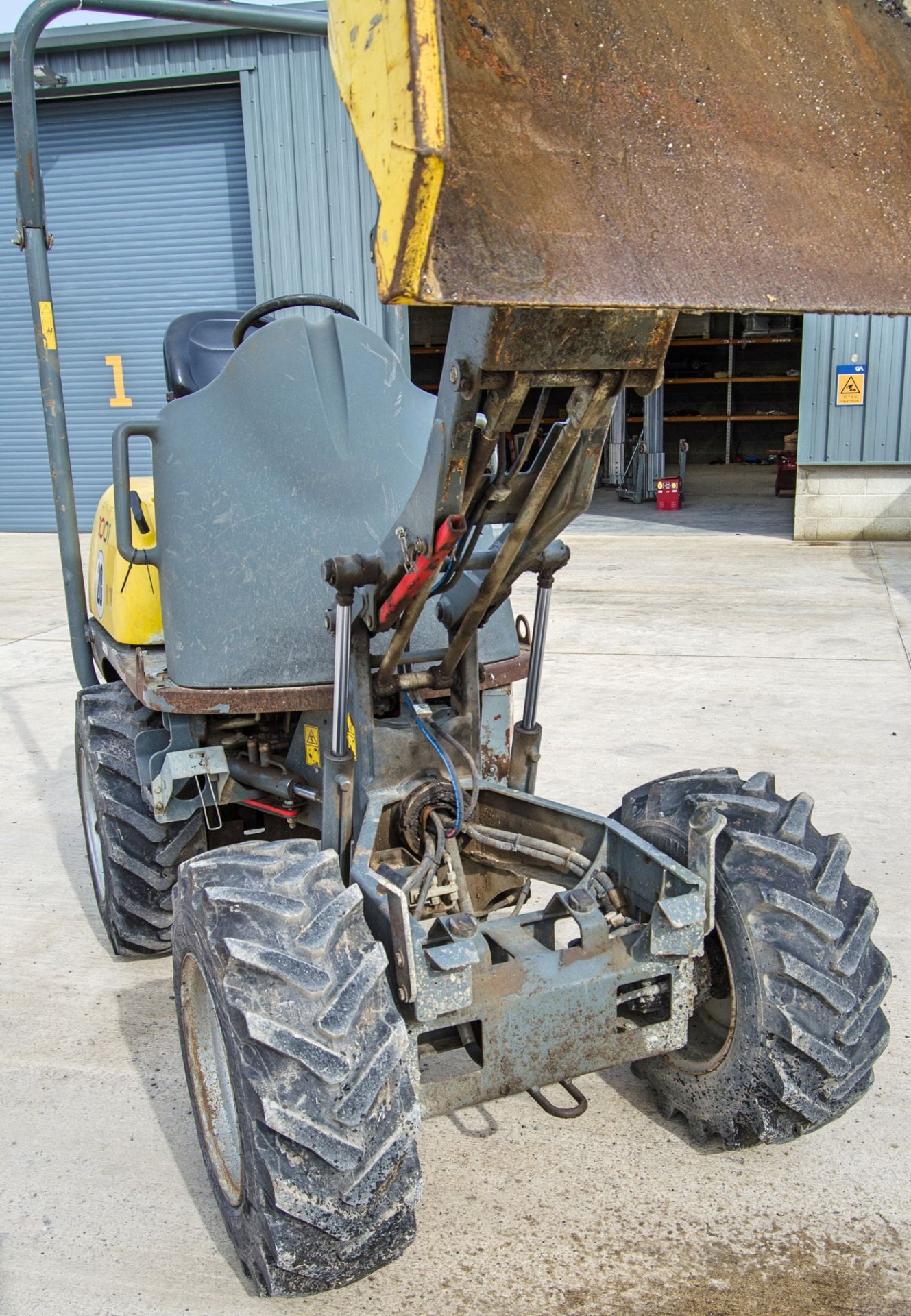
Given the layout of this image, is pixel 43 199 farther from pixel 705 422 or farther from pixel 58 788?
pixel 705 422

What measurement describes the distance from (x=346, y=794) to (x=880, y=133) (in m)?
1.80

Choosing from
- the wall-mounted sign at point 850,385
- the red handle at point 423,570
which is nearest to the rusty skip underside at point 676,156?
the red handle at point 423,570

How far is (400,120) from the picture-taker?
1.61 m

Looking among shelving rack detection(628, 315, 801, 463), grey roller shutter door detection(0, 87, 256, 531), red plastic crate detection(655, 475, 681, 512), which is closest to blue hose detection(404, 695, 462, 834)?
grey roller shutter door detection(0, 87, 256, 531)

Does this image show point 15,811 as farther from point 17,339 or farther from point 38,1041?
point 17,339

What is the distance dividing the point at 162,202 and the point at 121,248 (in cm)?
74

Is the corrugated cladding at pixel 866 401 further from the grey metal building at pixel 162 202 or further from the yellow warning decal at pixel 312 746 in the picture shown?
the yellow warning decal at pixel 312 746

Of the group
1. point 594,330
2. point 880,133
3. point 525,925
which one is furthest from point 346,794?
point 880,133

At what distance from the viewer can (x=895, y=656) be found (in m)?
7.47

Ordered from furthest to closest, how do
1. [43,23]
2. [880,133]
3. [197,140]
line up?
1. [197,140]
2. [43,23]
3. [880,133]

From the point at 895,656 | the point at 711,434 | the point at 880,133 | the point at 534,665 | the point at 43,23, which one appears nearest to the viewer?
the point at 880,133

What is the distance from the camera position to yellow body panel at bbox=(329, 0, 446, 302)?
5.22 feet

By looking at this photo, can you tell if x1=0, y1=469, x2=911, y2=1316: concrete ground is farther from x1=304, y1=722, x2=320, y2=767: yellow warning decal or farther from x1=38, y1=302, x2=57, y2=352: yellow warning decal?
x1=38, y1=302, x2=57, y2=352: yellow warning decal

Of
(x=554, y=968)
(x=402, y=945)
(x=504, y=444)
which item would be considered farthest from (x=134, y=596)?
(x=554, y=968)
